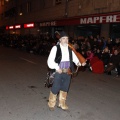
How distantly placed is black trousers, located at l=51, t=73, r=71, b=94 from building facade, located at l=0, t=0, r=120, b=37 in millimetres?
9065

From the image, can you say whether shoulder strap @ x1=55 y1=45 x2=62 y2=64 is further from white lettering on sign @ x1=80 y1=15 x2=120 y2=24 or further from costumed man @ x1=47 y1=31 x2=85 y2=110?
white lettering on sign @ x1=80 y1=15 x2=120 y2=24

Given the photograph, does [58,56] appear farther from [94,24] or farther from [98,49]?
[94,24]

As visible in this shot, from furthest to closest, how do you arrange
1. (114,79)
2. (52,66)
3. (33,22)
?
(33,22) < (114,79) < (52,66)

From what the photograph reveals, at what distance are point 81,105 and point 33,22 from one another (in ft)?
74.9

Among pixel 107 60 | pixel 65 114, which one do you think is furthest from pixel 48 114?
pixel 107 60

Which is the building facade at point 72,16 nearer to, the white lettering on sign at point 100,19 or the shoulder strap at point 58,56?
the white lettering on sign at point 100,19

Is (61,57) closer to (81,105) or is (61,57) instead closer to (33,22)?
(81,105)

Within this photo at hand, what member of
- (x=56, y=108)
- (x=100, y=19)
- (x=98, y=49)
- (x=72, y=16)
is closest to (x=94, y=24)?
(x=100, y=19)

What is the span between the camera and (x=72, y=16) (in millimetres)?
19797

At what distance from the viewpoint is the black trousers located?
212 inches

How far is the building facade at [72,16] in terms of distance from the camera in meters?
15.2

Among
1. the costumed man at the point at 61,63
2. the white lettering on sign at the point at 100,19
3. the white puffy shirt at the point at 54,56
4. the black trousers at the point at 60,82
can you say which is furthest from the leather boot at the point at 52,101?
the white lettering on sign at the point at 100,19

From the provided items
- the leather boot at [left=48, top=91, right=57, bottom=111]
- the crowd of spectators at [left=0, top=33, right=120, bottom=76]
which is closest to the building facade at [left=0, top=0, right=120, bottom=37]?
the crowd of spectators at [left=0, top=33, right=120, bottom=76]

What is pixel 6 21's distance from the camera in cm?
4288
